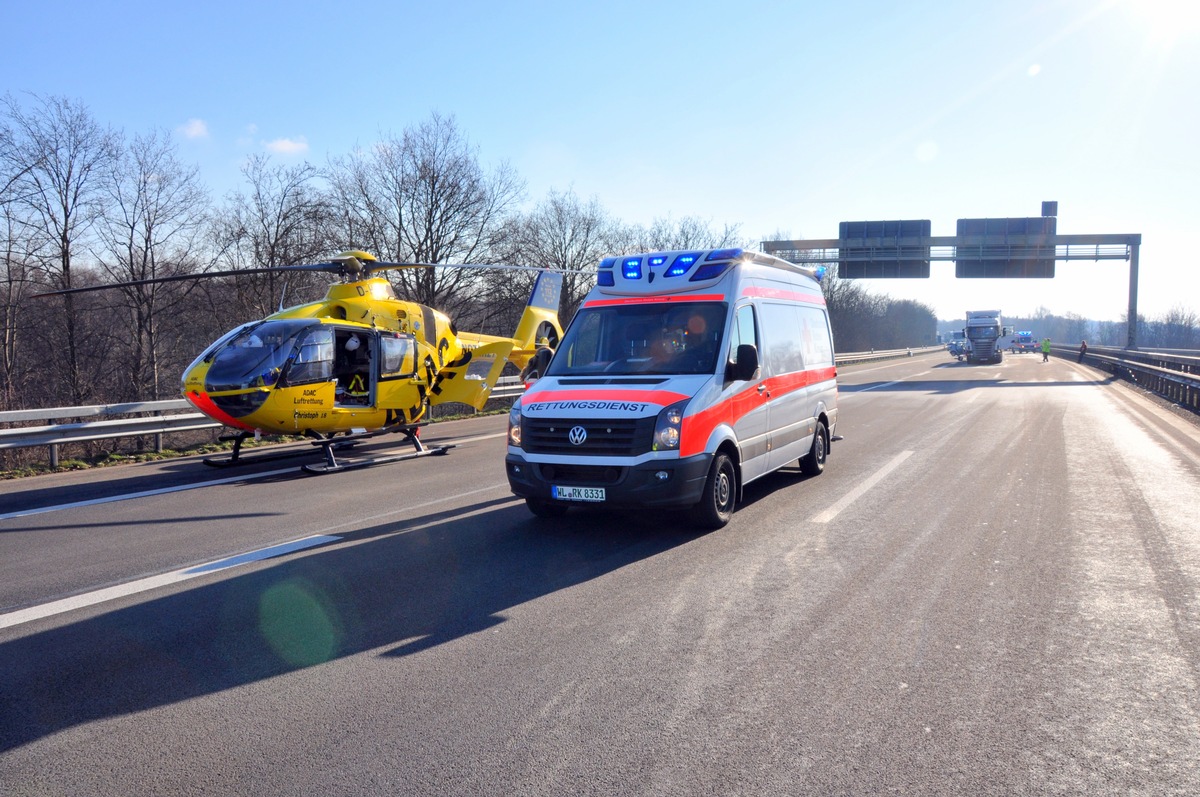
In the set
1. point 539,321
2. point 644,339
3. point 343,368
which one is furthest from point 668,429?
point 539,321

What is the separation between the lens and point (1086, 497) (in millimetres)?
9078

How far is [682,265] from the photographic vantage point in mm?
8516

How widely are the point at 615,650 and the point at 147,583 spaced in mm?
3760

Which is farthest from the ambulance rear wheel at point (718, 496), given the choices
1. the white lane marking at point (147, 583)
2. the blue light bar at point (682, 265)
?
the white lane marking at point (147, 583)

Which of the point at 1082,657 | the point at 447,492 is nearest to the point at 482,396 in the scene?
the point at 447,492

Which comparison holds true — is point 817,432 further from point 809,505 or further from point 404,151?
point 404,151

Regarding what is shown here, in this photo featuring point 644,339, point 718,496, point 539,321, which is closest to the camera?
point 718,496

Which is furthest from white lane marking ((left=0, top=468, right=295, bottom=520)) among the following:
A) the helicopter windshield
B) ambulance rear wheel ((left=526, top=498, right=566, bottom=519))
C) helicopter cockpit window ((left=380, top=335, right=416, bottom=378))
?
ambulance rear wheel ((left=526, top=498, right=566, bottom=519))

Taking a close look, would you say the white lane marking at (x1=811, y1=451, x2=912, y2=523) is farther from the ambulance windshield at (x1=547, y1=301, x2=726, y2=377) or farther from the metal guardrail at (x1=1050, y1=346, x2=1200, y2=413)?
the metal guardrail at (x1=1050, y1=346, x2=1200, y2=413)

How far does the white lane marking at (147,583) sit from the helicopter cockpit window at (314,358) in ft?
16.1

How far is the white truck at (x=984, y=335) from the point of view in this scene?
2080 inches

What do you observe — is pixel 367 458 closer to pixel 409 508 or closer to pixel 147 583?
pixel 409 508

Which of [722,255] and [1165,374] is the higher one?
[722,255]

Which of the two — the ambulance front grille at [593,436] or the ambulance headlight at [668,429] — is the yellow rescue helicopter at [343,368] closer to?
the ambulance front grille at [593,436]
